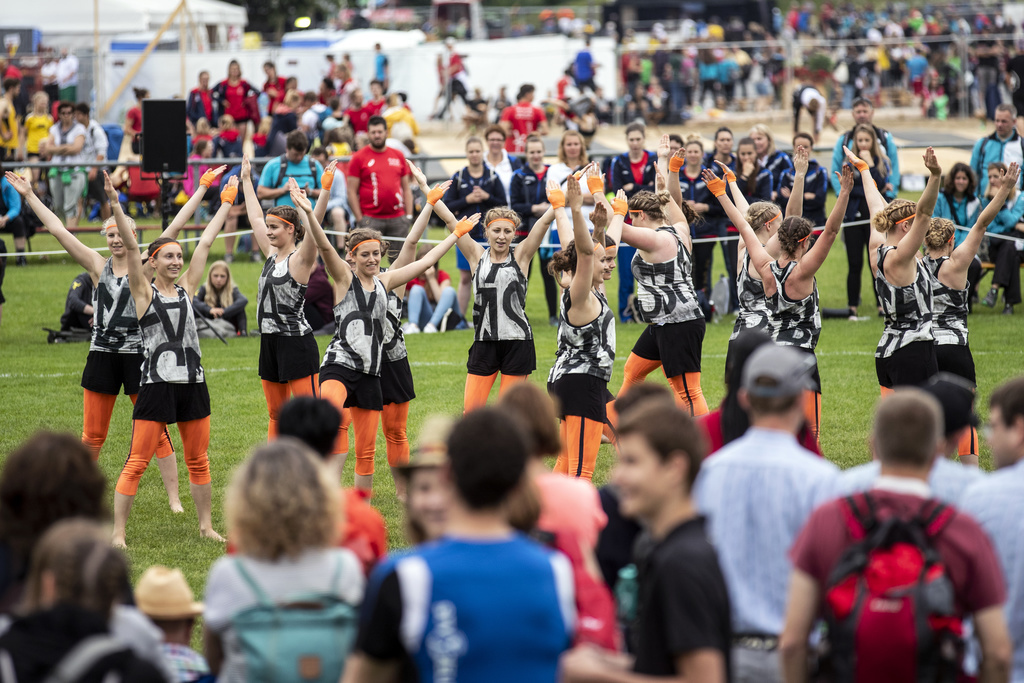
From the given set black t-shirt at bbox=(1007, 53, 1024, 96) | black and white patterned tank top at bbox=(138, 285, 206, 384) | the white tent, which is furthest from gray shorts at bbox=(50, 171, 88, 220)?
black t-shirt at bbox=(1007, 53, 1024, 96)

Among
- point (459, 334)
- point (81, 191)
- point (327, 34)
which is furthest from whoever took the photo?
point (327, 34)

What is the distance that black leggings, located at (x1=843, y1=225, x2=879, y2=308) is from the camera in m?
13.9

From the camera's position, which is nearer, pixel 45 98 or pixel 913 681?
pixel 913 681

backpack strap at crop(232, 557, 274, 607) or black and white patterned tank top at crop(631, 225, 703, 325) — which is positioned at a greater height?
black and white patterned tank top at crop(631, 225, 703, 325)

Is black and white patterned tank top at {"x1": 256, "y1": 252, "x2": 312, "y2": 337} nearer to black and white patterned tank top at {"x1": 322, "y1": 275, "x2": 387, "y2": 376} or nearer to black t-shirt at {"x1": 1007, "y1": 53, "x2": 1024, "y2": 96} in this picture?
black and white patterned tank top at {"x1": 322, "y1": 275, "x2": 387, "y2": 376}

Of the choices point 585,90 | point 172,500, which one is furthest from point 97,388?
point 585,90

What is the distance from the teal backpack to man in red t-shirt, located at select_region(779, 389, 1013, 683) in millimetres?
1267

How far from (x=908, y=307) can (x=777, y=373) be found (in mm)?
4271

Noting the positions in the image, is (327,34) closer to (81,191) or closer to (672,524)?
(81,191)

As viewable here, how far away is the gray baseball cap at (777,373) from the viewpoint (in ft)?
11.4

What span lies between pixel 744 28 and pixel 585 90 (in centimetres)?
1126

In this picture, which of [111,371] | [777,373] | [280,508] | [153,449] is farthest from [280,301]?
[777,373]

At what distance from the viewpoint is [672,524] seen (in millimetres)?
3023

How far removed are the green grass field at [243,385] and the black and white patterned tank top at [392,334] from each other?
42.0 inches
